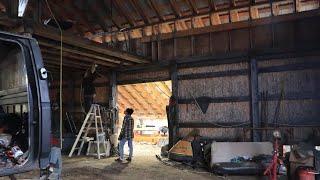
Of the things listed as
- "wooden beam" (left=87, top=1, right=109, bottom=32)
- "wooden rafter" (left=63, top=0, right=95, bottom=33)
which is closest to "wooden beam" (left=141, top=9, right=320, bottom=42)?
"wooden beam" (left=87, top=1, right=109, bottom=32)

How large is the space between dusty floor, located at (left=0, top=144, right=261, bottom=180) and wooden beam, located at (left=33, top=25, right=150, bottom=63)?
2.49 m

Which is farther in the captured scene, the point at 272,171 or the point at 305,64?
the point at 305,64

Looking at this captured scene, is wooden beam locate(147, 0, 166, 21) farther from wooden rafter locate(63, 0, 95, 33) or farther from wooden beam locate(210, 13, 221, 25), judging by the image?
wooden rafter locate(63, 0, 95, 33)

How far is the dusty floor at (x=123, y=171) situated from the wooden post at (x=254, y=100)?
1592mm

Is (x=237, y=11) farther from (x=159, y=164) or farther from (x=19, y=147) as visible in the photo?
(x=19, y=147)

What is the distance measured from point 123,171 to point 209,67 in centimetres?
338

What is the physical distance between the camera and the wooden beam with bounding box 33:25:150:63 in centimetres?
600

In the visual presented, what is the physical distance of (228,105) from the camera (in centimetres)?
817

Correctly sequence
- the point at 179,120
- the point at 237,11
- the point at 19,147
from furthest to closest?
the point at 179,120 < the point at 237,11 < the point at 19,147

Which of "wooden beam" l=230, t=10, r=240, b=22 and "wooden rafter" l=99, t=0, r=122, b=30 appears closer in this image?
"wooden beam" l=230, t=10, r=240, b=22

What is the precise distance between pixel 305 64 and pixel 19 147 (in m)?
6.42

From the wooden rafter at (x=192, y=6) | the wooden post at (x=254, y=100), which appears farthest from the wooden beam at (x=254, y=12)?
the wooden rafter at (x=192, y=6)

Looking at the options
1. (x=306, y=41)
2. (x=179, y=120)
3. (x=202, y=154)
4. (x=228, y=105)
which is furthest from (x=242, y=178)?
(x=306, y=41)

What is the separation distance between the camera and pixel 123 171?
6910 millimetres
